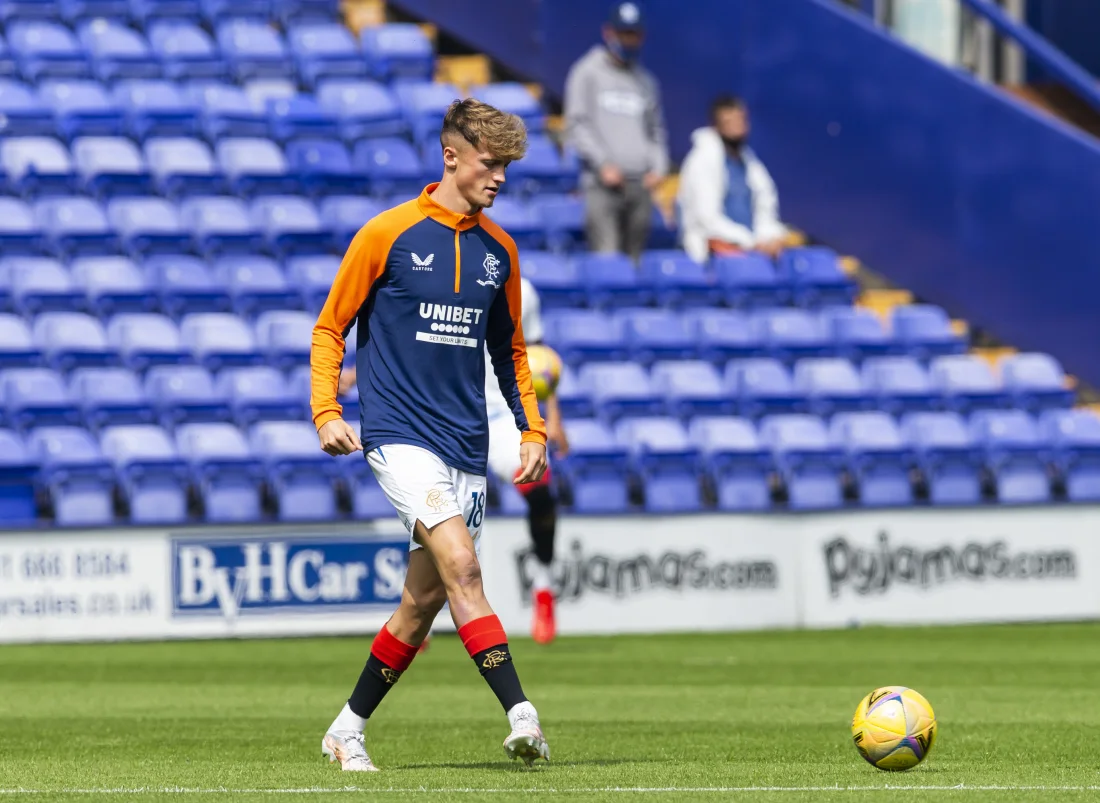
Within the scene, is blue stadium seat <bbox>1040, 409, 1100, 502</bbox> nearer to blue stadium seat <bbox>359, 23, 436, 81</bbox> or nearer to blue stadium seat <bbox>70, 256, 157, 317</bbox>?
blue stadium seat <bbox>359, 23, 436, 81</bbox>

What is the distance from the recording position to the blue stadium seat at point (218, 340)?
14.7 m

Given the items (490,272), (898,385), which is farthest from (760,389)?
(490,272)

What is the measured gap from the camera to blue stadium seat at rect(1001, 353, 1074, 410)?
651 inches

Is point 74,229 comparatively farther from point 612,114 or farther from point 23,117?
point 612,114

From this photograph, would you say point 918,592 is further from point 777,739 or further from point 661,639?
point 777,739

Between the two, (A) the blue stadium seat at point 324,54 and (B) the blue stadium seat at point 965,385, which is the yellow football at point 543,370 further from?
(A) the blue stadium seat at point 324,54

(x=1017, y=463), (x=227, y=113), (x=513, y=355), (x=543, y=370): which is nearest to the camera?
(x=513, y=355)

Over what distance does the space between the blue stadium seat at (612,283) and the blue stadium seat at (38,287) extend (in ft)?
13.3

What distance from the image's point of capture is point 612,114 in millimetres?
16797

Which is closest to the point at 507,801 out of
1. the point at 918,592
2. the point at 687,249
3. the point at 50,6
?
the point at 918,592

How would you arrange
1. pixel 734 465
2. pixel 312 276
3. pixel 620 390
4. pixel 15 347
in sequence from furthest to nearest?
1. pixel 312 276
2. pixel 620 390
3. pixel 734 465
4. pixel 15 347

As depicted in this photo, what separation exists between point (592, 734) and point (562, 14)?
12.3 m

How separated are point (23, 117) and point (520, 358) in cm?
1093

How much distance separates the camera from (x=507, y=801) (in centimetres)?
563
